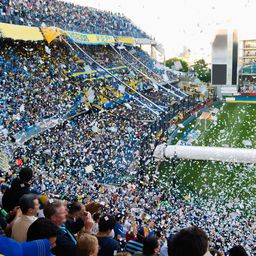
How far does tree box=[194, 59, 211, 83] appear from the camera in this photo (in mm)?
57406

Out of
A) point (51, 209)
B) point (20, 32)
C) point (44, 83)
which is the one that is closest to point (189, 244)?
point (51, 209)

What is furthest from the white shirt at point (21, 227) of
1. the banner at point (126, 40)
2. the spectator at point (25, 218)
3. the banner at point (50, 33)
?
the banner at point (126, 40)

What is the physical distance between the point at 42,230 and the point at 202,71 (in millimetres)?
59467

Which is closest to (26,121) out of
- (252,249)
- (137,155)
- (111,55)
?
(137,155)

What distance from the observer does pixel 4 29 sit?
19.3m

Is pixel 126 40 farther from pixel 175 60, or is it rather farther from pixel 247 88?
pixel 175 60

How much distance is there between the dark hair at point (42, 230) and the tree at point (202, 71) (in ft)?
182

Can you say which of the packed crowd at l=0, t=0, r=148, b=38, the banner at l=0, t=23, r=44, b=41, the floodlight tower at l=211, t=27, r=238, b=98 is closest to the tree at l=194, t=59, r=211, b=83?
the floodlight tower at l=211, t=27, r=238, b=98

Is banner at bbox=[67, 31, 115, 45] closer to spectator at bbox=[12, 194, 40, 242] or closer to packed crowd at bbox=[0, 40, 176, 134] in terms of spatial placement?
packed crowd at bbox=[0, 40, 176, 134]

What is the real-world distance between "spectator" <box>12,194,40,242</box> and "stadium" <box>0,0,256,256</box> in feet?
0.04

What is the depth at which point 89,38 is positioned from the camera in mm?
30750

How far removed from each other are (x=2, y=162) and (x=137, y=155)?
327 inches

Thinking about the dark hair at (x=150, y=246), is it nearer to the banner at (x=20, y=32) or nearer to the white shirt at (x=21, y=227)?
the white shirt at (x=21, y=227)

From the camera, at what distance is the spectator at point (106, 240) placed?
3748mm
